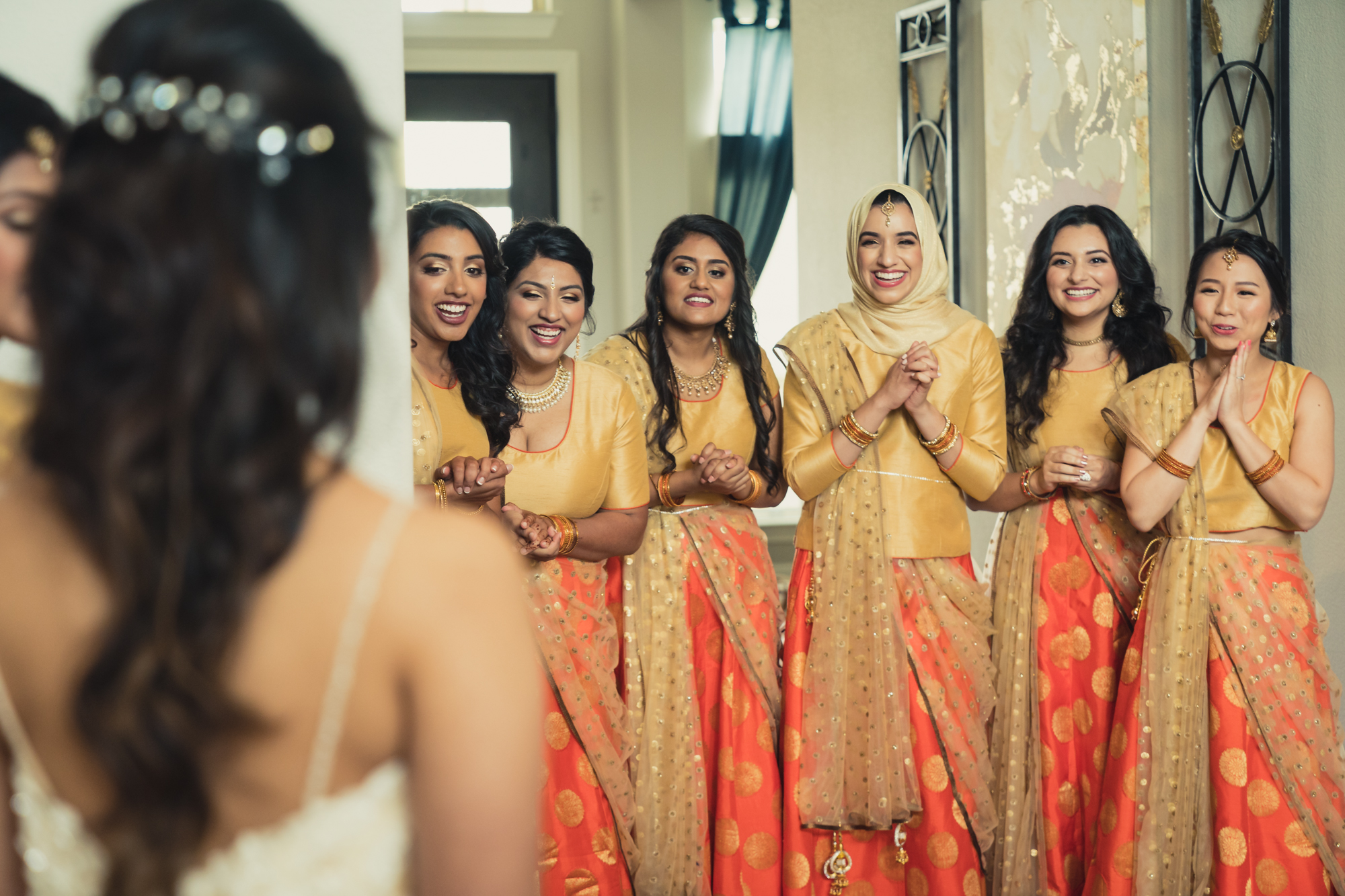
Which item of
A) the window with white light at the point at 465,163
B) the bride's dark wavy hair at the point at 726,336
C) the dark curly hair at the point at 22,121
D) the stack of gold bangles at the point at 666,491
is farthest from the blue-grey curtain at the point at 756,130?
the dark curly hair at the point at 22,121

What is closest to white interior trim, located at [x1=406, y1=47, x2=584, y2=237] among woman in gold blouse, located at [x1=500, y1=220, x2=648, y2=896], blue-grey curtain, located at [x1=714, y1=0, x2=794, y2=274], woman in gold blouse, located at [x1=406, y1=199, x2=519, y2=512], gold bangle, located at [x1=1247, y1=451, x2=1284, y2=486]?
blue-grey curtain, located at [x1=714, y1=0, x2=794, y2=274]

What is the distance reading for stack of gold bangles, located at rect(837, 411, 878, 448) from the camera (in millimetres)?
2354

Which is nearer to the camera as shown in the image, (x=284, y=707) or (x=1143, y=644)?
(x=284, y=707)

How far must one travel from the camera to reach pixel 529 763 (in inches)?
26.6

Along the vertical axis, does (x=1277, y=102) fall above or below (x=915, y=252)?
above

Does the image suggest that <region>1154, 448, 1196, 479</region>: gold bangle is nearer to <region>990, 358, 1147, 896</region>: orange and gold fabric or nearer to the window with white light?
<region>990, 358, 1147, 896</region>: orange and gold fabric

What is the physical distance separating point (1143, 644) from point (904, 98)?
2.71 metres

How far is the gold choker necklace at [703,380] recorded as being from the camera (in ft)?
8.34

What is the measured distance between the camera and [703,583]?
2469 mm

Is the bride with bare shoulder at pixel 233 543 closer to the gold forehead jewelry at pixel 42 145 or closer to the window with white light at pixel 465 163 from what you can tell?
the gold forehead jewelry at pixel 42 145

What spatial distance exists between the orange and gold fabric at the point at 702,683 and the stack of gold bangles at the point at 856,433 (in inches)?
10.7

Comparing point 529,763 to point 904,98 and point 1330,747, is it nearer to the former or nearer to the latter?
point 1330,747

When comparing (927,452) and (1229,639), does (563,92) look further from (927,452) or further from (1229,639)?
(1229,639)

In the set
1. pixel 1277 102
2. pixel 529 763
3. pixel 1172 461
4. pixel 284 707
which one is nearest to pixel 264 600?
pixel 284 707
